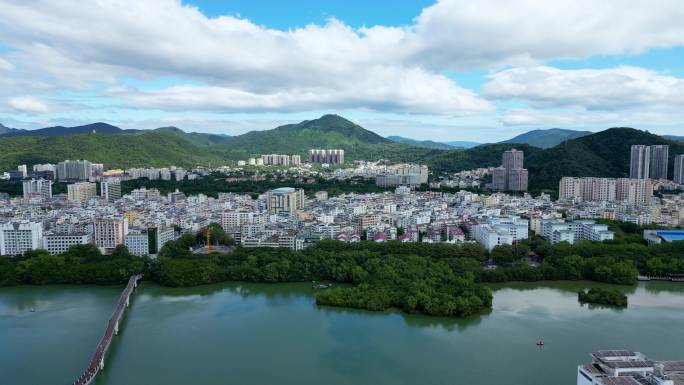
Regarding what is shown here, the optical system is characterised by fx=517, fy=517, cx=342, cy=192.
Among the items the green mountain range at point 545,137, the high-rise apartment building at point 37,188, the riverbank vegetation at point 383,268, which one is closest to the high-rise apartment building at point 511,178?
the riverbank vegetation at point 383,268

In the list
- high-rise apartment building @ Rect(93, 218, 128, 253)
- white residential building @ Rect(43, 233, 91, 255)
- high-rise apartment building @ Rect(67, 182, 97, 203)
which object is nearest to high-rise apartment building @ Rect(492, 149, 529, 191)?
high-rise apartment building @ Rect(93, 218, 128, 253)

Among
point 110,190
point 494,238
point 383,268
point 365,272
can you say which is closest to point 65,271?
point 365,272

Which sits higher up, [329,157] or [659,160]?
[329,157]

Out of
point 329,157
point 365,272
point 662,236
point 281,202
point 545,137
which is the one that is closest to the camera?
point 365,272

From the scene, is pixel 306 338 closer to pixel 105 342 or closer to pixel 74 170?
pixel 105 342

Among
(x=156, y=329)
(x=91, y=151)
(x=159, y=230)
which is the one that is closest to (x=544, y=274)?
(x=156, y=329)

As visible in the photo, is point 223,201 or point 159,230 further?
point 223,201

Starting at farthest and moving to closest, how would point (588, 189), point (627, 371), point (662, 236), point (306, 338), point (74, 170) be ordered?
point (74, 170)
point (588, 189)
point (662, 236)
point (306, 338)
point (627, 371)

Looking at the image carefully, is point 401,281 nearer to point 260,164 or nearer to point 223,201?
point 223,201
